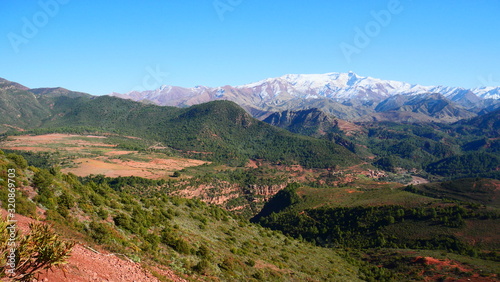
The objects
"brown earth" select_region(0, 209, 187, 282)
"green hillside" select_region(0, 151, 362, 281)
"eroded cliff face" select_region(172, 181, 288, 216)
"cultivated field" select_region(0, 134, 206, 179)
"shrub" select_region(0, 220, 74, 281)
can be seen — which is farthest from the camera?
"cultivated field" select_region(0, 134, 206, 179)

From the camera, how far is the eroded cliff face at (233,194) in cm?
10425

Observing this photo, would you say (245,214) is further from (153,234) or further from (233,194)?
(153,234)

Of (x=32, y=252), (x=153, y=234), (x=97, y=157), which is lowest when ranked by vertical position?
(x=97, y=157)

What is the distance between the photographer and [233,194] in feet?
383

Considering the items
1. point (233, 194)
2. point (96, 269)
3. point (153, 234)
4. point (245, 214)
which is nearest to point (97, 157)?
point (233, 194)

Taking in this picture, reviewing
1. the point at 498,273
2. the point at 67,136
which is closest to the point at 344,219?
the point at 498,273

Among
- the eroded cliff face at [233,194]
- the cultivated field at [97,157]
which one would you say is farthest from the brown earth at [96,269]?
the cultivated field at [97,157]

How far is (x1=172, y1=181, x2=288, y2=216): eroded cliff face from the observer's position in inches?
4104

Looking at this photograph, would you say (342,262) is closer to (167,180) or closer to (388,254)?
(388,254)

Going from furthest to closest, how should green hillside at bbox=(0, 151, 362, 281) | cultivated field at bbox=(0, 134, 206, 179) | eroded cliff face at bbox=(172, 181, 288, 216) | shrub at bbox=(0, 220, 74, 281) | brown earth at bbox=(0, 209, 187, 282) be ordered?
cultivated field at bbox=(0, 134, 206, 179) → eroded cliff face at bbox=(172, 181, 288, 216) → green hillside at bbox=(0, 151, 362, 281) → brown earth at bbox=(0, 209, 187, 282) → shrub at bbox=(0, 220, 74, 281)

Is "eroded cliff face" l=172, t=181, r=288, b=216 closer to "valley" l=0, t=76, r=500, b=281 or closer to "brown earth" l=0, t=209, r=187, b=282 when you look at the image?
"valley" l=0, t=76, r=500, b=281

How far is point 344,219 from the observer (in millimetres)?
68875

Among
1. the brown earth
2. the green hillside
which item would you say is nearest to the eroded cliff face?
the green hillside

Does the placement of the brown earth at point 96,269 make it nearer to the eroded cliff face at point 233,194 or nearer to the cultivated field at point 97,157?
the eroded cliff face at point 233,194
